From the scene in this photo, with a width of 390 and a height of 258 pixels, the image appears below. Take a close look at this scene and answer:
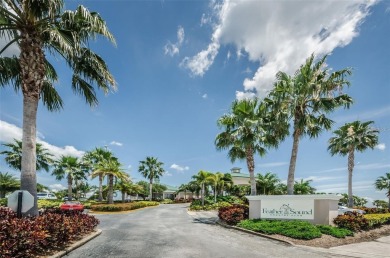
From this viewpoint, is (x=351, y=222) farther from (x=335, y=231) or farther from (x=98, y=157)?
(x=98, y=157)

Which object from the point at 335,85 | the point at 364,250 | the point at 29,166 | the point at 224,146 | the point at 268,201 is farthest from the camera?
the point at 224,146

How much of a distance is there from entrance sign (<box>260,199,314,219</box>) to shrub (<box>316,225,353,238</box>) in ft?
5.20

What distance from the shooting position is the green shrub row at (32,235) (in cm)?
742

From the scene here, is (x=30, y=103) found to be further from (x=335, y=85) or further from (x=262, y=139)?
(x=335, y=85)

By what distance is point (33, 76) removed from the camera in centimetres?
1132

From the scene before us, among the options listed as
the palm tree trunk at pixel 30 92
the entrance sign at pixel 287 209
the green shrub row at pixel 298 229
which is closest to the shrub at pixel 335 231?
the green shrub row at pixel 298 229

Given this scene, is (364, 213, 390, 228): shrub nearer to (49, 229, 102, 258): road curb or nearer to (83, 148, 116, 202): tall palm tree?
(49, 229, 102, 258): road curb

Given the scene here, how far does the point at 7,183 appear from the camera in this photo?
160 ft

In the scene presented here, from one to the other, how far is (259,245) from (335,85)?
12.2 metres

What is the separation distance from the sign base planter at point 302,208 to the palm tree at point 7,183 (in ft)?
157

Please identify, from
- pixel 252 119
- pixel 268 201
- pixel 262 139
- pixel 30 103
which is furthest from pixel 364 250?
pixel 30 103

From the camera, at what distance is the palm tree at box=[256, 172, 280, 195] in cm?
4819

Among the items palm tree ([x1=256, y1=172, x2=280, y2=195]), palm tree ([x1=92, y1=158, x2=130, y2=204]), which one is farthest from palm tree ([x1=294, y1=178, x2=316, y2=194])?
palm tree ([x1=92, y1=158, x2=130, y2=204])

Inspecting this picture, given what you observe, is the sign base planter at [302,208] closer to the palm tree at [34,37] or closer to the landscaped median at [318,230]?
the landscaped median at [318,230]
